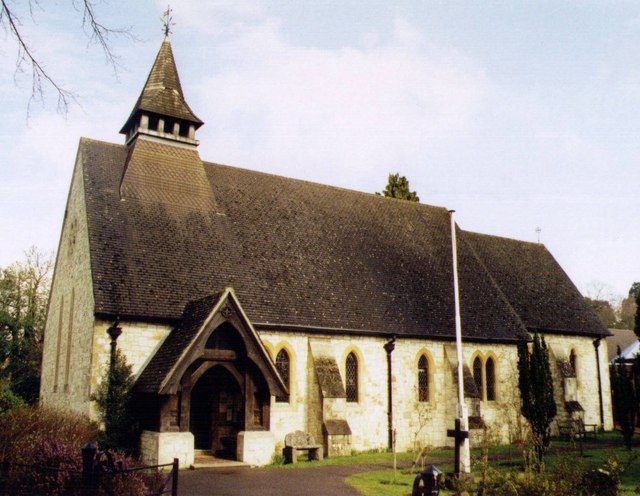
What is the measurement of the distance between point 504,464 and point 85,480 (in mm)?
13225

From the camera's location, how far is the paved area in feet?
43.9

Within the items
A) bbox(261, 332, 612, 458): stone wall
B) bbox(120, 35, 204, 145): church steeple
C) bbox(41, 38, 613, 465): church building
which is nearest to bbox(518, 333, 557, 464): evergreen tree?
bbox(261, 332, 612, 458): stone wall

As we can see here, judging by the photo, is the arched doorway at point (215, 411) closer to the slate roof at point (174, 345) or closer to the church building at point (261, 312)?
the church building at point (261, 312)

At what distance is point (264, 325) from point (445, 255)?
12215mm

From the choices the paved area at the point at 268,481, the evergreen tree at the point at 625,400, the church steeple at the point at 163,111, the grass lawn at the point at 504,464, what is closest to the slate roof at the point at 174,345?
the paved area at the point at 268,481

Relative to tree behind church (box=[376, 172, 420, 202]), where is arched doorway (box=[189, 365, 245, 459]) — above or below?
below

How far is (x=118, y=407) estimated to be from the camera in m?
18.1

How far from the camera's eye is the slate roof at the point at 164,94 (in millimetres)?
25000

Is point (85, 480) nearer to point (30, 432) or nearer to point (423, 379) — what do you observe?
point (30, 432)

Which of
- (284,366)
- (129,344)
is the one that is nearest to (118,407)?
(129,344)

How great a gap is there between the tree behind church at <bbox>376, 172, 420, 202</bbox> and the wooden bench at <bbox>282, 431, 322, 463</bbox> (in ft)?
94.2

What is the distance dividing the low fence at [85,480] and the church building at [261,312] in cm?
505

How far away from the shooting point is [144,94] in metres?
25.5

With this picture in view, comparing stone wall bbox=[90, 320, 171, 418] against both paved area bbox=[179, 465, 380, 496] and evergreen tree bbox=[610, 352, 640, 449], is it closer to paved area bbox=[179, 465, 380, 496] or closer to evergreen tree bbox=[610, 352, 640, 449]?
paved area bbox=[179, 465, 380, 496]
